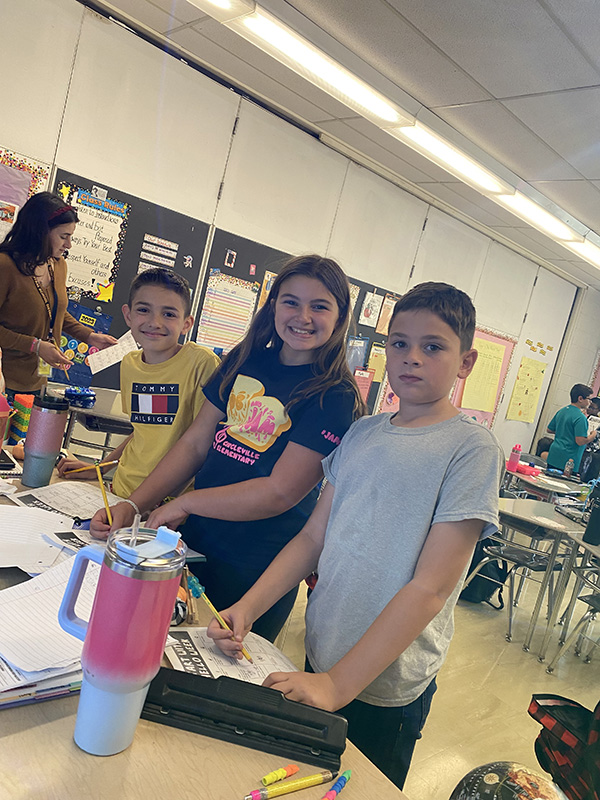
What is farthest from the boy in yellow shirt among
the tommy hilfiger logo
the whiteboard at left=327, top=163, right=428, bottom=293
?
the whiteboard at left=327, top=163, right=428, bottom=293

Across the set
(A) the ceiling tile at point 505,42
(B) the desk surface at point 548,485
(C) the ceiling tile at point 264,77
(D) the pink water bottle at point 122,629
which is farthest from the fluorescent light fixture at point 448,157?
(D) the pink water bottle at point 122,629

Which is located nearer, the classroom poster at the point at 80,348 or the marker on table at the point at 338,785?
the marker on table at the point at 338,785

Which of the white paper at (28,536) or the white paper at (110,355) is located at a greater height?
the white paper at (110,355)

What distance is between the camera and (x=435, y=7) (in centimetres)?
237

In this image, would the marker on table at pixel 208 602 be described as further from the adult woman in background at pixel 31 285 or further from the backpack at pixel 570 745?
the adult woman in background at pixel 31 285

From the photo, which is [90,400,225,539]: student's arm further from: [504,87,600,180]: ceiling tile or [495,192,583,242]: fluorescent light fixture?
[495,192,583,242]: fluorescent light fixture

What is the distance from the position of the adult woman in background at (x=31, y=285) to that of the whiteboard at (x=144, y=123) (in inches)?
28.5

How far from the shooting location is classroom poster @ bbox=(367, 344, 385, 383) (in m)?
5.18

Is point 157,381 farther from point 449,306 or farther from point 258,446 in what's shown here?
point 449,306

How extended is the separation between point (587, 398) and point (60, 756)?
6148 millimetres

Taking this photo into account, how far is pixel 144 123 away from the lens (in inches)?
129

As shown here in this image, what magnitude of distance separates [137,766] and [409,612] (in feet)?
1.52

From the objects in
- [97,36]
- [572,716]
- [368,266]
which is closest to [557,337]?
[368,266]

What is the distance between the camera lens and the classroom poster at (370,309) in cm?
489
